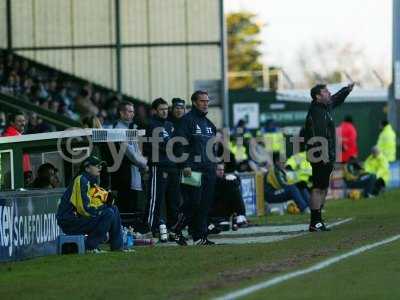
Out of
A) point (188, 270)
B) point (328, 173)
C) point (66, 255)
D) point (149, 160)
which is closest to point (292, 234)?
point (328, 173)

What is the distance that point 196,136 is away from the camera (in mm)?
17406

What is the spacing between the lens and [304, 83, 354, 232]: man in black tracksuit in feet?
63.3

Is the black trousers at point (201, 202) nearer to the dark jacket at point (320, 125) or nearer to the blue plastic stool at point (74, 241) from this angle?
the blue plastic stool at point (74, 241)

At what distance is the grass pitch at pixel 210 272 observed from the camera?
463 inches

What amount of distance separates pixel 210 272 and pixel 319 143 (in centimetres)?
620

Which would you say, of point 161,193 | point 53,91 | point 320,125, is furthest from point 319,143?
point 53,91

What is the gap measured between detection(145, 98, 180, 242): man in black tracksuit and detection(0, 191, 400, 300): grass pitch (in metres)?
1.39

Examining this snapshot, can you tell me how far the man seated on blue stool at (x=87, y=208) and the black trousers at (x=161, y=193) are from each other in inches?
90.3

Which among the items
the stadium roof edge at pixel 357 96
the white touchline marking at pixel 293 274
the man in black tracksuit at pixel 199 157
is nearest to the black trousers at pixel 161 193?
the man in black tracksuit at pixel 199 157

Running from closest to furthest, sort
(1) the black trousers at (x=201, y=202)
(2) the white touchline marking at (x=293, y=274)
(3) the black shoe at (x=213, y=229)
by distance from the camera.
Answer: (2) the white touchline marking at (x=293, y=274) < (1) the black trousers at (x=201, y=202) < (3) the black shoe at (x=213, y=229)

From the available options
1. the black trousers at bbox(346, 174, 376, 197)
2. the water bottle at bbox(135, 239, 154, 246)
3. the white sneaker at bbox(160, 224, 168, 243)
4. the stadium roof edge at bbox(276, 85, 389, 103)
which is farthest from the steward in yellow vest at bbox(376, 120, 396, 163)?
the water bottle at bbox(135, 239, 154, 246)

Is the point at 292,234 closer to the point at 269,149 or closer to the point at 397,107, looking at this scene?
the point at 269,149

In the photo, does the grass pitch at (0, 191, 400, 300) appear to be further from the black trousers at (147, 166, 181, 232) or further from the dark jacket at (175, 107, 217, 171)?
the black trousers at (147, 166, 181, 232)

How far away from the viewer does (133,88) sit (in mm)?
38750
